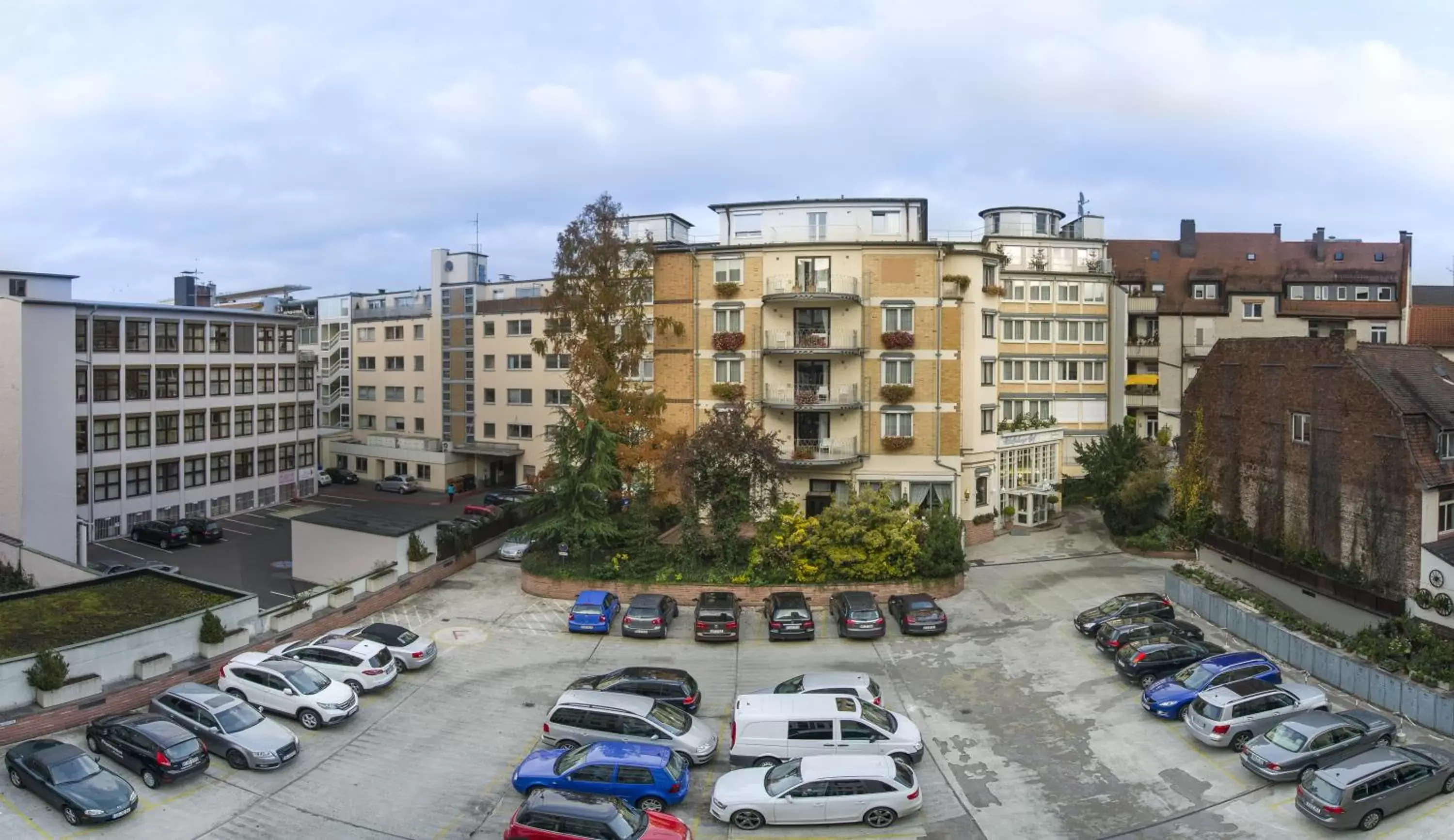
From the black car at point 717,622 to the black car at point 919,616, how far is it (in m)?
5.40

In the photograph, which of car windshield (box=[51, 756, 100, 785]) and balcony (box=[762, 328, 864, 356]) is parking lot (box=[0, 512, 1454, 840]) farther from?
balcony (box=[762, 328, 864, 356])

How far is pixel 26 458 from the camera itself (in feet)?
128

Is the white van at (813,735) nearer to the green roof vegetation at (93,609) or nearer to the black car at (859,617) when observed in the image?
the black car at (859,617)

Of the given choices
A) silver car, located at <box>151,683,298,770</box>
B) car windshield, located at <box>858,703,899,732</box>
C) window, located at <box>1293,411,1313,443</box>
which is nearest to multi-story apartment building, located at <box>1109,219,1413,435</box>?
window, located at <box>1293,411,1313,443</box>

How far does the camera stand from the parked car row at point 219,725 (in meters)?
17.4

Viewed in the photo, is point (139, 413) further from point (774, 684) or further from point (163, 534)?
point (774, 684)

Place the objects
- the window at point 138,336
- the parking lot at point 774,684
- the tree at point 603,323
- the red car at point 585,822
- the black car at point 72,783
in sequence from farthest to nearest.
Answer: the window at point 138,336, the tree at point 603,323, the parking lot at point 774,684, the black car at point 72,783, the red car at point 585,822

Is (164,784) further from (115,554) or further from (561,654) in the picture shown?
(115,554)

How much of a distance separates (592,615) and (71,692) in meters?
13.6

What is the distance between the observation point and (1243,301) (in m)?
56.2

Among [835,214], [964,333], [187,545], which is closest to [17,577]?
[187,545]

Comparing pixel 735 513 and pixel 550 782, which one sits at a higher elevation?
pixel 735 513

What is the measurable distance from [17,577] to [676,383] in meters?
27.4

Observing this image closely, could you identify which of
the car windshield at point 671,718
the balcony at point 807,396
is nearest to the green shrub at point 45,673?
the car windshield at point 671,718
